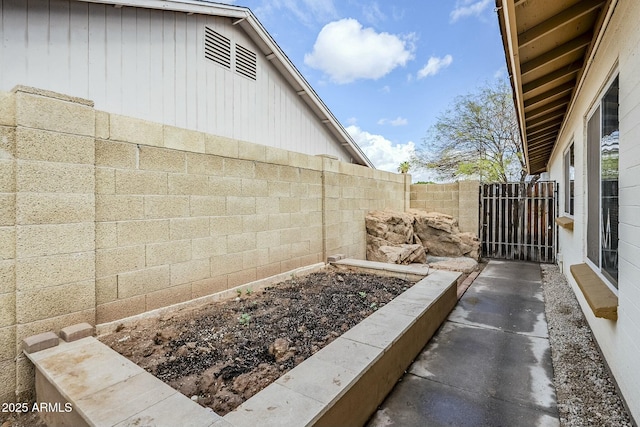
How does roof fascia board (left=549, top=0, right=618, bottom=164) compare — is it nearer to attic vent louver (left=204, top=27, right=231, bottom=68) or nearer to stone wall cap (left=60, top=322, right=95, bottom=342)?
stone wall cap (left=60, top=322, right=95, bottom=342)

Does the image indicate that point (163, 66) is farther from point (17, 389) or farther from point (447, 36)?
point (447, 36)

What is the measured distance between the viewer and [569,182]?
570 centimetres

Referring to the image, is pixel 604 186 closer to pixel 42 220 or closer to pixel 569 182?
→ pixel 569 182

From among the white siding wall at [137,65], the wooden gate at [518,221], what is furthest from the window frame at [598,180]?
the white siding wall at [137,65]

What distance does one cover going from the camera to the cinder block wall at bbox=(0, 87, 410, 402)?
2.08 meters

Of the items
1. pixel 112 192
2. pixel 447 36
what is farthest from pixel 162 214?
pixel 447 36

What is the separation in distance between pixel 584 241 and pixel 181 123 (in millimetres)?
6305

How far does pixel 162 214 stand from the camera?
304 centimetres

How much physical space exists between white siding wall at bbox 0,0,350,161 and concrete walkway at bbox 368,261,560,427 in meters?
5.23

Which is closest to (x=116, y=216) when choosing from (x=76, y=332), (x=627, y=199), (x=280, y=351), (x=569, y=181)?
(x=76, y=332)

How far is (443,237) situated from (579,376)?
5607 millimetres

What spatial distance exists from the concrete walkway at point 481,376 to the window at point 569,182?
7.89ft

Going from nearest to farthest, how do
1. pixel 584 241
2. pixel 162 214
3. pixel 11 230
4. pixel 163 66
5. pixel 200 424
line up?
pixel 200 424 < pixel 11 230 < pixel 162 214 < pixel 584 241 < pixel 163 66

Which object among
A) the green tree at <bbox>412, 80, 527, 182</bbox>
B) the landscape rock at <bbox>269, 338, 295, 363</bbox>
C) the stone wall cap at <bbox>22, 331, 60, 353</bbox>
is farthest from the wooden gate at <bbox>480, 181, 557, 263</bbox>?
the green tree at <bbox>412, 80, 527, 182</bbox>
